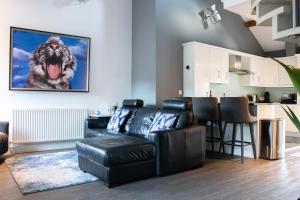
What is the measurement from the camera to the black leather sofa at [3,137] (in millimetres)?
4020

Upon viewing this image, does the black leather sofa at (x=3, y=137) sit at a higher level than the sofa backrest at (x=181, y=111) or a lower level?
lower

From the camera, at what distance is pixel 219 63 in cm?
634

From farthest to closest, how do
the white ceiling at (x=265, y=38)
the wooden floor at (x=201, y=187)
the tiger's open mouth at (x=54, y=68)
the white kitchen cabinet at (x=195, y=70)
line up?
the white ceiling at (x=265, y=38)
the white kitchen cabinet at (x=195, y=70)
the tiger's open mouth at (x=54, y=68)
the wooden floor at (x=201, y=187)

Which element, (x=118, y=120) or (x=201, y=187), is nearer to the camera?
(x=201, y=187)

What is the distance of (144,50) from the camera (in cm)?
586

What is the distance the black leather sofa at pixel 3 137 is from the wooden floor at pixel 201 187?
0.31 m

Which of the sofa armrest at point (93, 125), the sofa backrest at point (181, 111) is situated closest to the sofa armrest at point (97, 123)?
the sofa armrest at point (93, 125)

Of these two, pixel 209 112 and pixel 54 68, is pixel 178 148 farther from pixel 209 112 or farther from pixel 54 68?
pixel 54 68

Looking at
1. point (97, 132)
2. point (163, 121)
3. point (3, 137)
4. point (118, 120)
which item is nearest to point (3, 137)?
point (3, 137)

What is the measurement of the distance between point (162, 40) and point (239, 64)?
2493 mm

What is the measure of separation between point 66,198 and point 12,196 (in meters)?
0.58

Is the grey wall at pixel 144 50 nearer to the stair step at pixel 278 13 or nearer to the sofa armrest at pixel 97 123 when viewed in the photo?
the sofa armrest at pixel 97 123

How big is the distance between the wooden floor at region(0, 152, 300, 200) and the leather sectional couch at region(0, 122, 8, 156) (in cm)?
31

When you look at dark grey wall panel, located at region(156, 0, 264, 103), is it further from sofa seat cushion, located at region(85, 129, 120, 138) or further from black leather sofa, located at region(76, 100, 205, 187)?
black leather sofa, located at region(76, 100, 205, 187)
